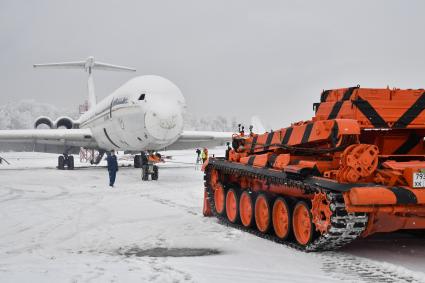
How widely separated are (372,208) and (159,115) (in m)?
16.9

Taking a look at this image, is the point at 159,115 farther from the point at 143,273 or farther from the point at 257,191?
the point at 143,273

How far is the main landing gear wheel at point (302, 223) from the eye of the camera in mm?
7750

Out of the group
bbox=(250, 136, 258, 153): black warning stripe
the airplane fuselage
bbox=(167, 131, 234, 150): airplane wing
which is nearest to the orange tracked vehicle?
bbox=(250, 136, 258, 153): black warning stripe

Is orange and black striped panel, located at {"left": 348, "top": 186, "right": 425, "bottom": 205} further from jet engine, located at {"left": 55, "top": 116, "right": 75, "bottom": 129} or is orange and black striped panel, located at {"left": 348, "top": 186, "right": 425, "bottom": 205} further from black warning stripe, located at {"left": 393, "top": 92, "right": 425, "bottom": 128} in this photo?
jet engine, located at {"left": 55, "top": 116, "right": 75, "bottom": 129}

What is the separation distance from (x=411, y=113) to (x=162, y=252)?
4.20 metres

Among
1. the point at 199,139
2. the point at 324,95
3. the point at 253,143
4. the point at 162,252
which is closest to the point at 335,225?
the point at 162,252

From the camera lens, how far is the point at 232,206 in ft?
36.0

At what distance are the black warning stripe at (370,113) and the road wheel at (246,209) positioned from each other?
3032mm

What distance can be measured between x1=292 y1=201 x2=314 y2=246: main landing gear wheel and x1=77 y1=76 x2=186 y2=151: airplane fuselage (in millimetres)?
15125

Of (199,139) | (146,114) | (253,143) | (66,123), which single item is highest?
(66,123)

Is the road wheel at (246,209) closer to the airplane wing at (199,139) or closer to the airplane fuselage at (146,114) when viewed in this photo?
the airplane fuselage at (146,114)

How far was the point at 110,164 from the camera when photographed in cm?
2017

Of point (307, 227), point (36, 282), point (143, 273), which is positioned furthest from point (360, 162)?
point (36, 282)

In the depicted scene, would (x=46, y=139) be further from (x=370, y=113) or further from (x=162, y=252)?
(x=370, y=113)
